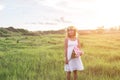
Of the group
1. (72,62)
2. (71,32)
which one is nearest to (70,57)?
(72,62)

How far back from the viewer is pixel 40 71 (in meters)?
11.0

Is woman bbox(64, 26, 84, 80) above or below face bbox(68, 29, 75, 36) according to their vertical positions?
below

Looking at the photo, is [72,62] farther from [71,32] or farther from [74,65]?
[71,32]

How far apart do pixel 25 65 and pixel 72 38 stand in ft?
10.8

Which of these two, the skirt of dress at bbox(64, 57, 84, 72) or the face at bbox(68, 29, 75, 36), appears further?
the skirt of dress at bbox(64, 57, 84, 72)

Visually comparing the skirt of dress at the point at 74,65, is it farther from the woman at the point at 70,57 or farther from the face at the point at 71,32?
the face at the point at 71,32

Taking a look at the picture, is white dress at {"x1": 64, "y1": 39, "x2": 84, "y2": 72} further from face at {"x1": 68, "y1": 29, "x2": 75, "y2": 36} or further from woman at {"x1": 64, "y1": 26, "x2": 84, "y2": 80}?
face at {"x1": 68, "y1": 29, "x2": 75, "y2": 36}

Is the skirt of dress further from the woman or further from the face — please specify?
the face

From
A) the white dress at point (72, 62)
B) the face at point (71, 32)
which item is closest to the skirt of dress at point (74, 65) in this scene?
the white dress at point (72, 62)

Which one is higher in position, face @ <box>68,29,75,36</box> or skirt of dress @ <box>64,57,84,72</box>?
face @ <box>68,29,75,36</box>

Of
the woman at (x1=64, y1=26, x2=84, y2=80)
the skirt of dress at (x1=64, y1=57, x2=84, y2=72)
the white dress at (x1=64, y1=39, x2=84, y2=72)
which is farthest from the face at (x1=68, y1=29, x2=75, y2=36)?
the skirt of dress at (x1=64, y1=57, x2=84, y2=72)

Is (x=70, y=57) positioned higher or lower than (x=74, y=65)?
higher

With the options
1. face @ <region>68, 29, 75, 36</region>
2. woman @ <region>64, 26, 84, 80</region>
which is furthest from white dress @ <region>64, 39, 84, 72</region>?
face @ <region>68, 29, 75, 36</region>

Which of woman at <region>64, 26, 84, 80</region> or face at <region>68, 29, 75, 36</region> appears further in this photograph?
woman at <region>64, 26, 84, 80</region>
